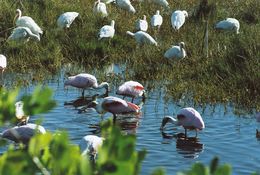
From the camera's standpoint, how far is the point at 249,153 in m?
7.41

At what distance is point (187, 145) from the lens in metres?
8.06

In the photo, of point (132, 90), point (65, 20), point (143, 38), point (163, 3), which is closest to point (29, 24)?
point (65, 20)

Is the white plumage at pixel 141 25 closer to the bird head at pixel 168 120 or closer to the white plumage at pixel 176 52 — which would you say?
the white plumage at pixel 176 52

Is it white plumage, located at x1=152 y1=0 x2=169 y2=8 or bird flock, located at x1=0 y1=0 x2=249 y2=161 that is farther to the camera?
white plumage, located at x1=152 y1=0 x2=169 y2=8

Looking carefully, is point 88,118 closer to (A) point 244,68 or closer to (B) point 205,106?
(B) point 205,106

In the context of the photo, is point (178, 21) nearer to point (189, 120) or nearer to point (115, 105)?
point (115, 105)

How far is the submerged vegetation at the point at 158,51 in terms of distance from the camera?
10211mm

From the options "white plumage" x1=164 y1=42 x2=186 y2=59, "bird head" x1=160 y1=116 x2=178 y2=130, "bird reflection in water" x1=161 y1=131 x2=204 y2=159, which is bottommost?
"bird reflection in water" x1=161 y1=131 x2=204 y2=159

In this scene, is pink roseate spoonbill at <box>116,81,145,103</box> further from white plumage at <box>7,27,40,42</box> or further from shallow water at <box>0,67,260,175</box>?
white plumage at <box>7,27,40,42</box>

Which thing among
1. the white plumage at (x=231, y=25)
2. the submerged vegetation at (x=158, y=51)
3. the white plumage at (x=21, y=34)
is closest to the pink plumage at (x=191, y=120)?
the submerged vegetation at (x=158, y=51)

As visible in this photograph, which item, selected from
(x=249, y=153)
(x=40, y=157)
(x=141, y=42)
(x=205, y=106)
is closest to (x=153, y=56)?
(x=141, y=42)

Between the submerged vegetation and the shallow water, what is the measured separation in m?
0.46

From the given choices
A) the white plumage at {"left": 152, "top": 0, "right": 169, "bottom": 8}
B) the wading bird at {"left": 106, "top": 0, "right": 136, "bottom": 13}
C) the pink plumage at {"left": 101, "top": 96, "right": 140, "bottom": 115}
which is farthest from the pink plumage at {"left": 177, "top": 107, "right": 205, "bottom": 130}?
the white plumage at {"left": 152, "top": 0, "right": 169, "bottom": 8}

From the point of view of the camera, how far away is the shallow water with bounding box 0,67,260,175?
7.18 meters
